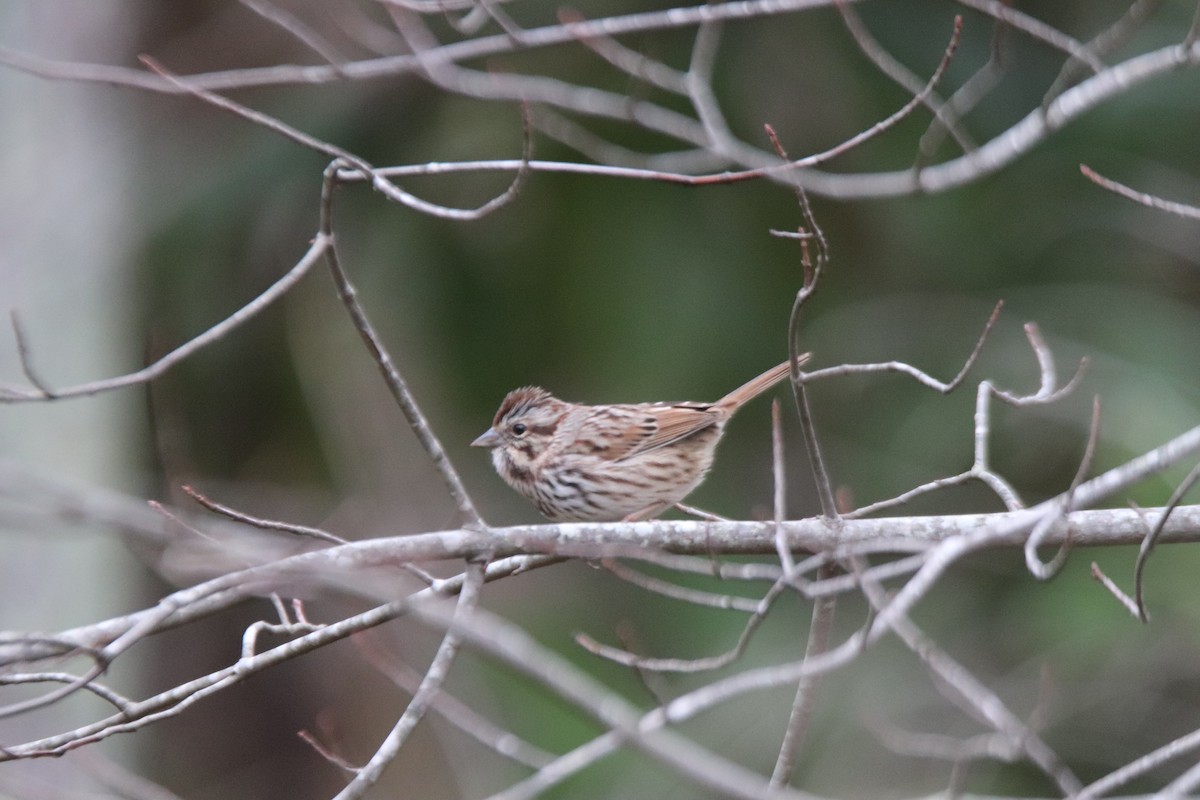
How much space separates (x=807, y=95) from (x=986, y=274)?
1.61 metres

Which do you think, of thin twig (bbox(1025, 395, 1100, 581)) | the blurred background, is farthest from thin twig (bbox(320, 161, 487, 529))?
the blurred background

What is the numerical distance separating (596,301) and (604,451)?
10.4 ft

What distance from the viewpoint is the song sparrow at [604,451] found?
5.39 metres

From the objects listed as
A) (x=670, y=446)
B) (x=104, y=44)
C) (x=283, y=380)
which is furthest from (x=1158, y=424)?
(x=104, y=44)

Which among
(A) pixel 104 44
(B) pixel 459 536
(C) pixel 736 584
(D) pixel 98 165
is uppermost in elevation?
(A) pixel 104 44

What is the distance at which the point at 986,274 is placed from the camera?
8688 mm

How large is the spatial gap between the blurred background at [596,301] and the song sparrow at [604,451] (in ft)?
7.02

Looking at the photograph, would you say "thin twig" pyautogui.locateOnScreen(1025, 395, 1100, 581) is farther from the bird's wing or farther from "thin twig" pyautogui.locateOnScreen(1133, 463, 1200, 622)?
the bird's wing

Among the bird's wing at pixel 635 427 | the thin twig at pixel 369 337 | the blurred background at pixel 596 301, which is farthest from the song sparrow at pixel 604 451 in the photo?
the blurred background at pixel 596 301

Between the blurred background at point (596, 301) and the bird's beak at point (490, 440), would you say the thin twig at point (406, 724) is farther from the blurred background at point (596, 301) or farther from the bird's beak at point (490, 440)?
the blurred background at point (596, 301)

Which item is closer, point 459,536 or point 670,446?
point 459,536

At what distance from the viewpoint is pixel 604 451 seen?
5.48 metres

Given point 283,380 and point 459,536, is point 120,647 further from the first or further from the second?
point 283,380

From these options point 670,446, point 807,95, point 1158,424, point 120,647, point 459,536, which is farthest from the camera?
point 807,95
